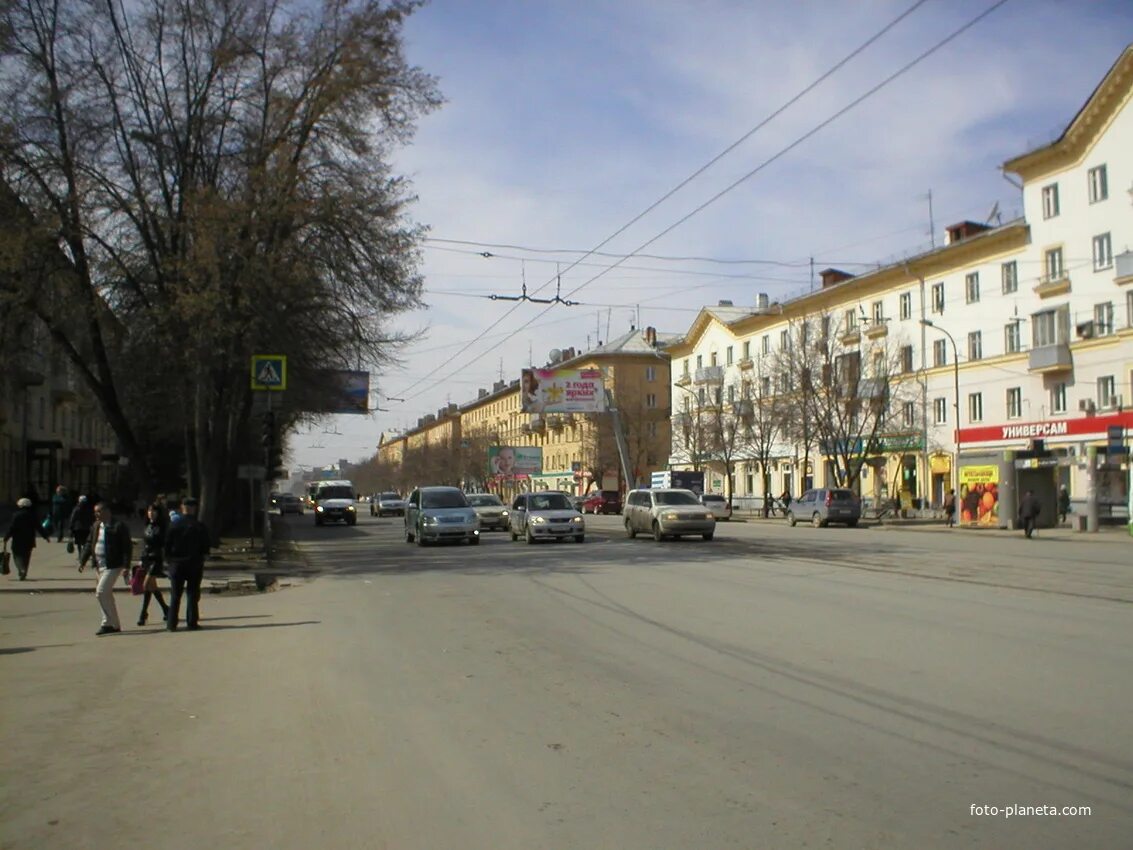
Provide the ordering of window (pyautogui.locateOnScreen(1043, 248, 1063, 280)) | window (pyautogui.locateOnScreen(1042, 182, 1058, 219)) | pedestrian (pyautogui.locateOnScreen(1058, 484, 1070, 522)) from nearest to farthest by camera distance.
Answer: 1. pedestrian (pyautogui.locateOnScreen(1058, 484, 1070, 522))
2. window (pyautogui.locateOnScreen(1043, 248, 1063, 280))
3. window (pyautogui.locateOnScreen(1042, 182, 1058, 219))

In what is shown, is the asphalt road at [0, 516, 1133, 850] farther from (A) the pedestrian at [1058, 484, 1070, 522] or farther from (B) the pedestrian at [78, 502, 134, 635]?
(A) the pedestrian at [1058, 484, 1070, 522]

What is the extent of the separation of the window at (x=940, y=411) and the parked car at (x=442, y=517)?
32.6 meters

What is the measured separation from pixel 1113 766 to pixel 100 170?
2488 cm

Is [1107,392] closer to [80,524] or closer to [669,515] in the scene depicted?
[669,515]

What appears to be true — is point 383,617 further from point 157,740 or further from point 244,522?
point 244,522

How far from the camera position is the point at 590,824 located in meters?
Answer: 5.52

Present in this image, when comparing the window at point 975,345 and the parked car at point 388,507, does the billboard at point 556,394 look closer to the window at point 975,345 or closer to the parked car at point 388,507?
the parked car at point 388,507

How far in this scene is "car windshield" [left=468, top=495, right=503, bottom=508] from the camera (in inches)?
1731

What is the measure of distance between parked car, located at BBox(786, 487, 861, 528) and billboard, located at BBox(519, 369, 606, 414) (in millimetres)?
18037

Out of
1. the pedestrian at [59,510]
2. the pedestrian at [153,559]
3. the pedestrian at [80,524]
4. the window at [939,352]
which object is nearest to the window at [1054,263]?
the window at [939,352]

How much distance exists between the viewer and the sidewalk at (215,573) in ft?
65.0

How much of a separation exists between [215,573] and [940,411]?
43536 millimetres

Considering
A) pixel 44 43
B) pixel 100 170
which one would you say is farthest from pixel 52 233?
pixel 44 43

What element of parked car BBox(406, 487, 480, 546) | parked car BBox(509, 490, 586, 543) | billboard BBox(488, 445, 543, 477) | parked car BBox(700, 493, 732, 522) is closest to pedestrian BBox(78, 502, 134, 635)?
Answer: parked car BBox(406, 487, 480, 546)
